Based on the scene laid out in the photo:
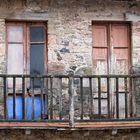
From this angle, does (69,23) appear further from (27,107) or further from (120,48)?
(27,107)

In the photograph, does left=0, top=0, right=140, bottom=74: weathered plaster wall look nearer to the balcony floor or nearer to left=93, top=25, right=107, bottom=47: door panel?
left=93, top=25, right=107, bottom=47: door panel

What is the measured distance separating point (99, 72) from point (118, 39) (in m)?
0.86

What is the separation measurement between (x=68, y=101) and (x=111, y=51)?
1.51m

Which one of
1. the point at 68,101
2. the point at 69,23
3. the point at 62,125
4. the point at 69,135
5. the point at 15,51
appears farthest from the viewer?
the point at 69,23

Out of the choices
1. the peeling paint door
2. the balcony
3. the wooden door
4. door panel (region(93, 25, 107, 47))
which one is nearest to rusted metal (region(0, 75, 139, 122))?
the balcony

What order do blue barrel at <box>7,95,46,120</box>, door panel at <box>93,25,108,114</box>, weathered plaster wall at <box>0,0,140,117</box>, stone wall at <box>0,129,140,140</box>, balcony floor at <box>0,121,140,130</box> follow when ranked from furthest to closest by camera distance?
door panel at <box>93,25,108,114</box>, weathered plaster wall at <box>0,0,140,117</box>, blue barrel at <box>7,95,46,120</box>, stone wall at <box>0,129,140,140</box>, balcony floor at <box>0,121,140,130</box>

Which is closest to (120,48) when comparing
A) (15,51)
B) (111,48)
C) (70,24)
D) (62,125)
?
(111,48)

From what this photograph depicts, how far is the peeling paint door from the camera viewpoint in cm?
1261

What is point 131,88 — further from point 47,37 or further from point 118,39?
point 47,37

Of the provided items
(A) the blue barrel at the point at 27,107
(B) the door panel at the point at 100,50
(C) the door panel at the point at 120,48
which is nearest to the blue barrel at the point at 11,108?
(A) the blue barrel at the point at 27,107

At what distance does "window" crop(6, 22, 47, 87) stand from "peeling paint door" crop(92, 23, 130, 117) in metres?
1.17

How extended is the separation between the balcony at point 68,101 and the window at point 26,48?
249 mm

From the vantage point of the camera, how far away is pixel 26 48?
487 inches

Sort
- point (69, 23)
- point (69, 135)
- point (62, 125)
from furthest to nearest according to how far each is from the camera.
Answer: point (69, 23), point (69, 135), point (62, 125)
